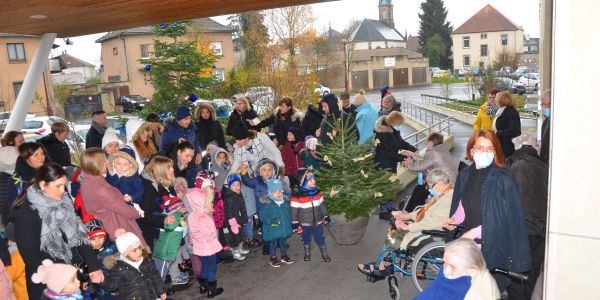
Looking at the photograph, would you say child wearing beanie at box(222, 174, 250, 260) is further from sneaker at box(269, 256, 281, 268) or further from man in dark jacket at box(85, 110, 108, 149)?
man in dark jacket at box(85, 110, 108, 149)

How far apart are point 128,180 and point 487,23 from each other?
248 feet

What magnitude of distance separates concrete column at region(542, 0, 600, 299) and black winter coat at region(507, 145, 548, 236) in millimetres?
792

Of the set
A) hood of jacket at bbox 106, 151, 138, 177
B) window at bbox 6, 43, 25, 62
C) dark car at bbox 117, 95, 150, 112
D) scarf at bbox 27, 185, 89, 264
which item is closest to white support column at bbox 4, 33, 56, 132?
hood of jacket at bbox 106, 151, 138, 177

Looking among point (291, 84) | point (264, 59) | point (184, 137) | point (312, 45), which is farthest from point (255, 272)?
point (312, 45)

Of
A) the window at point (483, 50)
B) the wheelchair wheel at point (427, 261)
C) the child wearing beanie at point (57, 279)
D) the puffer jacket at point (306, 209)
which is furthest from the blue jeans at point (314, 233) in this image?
the window at point (483, 50)

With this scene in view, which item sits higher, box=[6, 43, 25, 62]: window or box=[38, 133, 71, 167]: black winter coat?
box=[6, 43, 25, 62]: window

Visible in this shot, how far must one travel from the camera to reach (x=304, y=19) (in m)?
25.8

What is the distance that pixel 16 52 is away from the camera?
112 ft

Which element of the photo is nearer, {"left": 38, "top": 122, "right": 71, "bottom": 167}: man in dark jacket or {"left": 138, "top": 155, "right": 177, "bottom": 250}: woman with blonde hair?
{"left": 138, "top": 155, "right": 177, "bottom": 250}: woman with blonde hair

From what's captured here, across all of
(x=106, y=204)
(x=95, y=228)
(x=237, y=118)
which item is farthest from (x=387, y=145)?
(x=95, y=228)

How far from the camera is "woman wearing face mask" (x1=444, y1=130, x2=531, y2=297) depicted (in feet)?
14.1

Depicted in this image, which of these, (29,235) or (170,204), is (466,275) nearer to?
(170,204)

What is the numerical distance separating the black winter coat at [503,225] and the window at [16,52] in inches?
1464

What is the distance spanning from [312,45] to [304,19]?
312 cm
